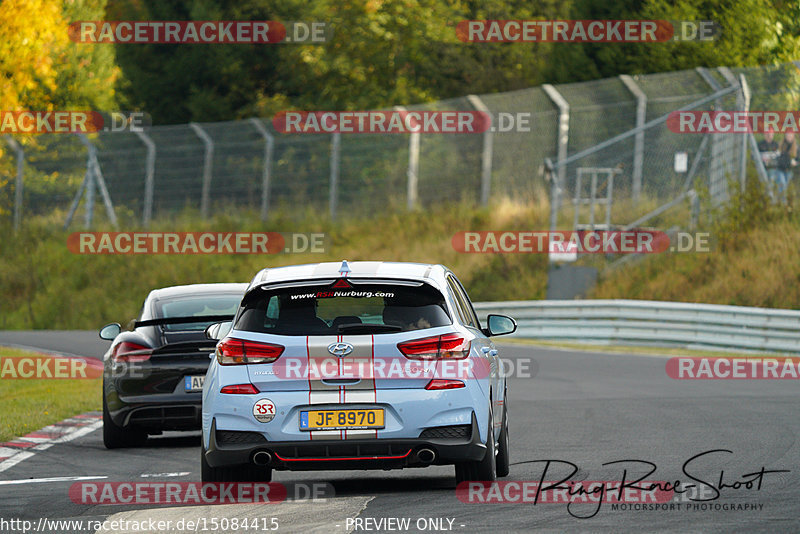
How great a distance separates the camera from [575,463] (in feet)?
36.2


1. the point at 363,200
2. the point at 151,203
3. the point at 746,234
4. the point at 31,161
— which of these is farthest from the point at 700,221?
the point at 31,161

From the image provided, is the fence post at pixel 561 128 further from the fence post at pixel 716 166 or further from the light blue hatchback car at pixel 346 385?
the light blue hatchback car at pixel 346 385

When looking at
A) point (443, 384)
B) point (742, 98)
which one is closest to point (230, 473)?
point (443, 384)

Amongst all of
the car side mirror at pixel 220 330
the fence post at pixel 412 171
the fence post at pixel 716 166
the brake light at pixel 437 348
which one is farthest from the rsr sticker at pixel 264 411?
the fence post at pixel 412 171

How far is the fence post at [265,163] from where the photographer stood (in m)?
Answer: 39.3

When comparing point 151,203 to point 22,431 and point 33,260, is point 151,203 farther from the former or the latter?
point 22,431

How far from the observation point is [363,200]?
130 feet

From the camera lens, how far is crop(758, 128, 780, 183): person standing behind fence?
2970 centimetres

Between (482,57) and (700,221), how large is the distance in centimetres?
1812

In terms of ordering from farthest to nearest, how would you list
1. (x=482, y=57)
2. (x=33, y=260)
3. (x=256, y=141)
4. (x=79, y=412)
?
(x=482, y=57)
(x=33, y=260)
(x=256, y=141)
(x=79, y=412)

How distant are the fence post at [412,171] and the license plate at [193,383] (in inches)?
992

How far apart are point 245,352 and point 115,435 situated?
458 cm

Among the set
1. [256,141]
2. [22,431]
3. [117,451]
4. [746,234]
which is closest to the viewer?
[117,451]

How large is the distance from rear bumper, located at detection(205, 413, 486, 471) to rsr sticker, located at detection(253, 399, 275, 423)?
0.38ft
